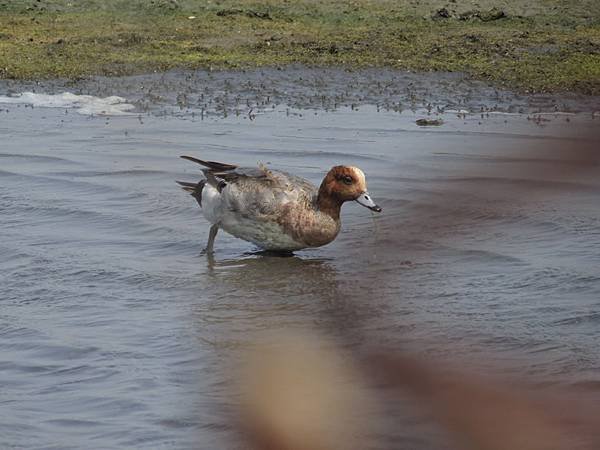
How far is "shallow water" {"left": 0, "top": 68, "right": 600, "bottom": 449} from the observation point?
0.97 m

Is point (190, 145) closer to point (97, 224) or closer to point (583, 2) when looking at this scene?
point (97, 224)

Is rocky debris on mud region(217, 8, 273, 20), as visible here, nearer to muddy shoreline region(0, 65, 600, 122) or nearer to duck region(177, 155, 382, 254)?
muddy shoreline region(0, 65, 600, 122)

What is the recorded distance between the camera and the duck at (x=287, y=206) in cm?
797

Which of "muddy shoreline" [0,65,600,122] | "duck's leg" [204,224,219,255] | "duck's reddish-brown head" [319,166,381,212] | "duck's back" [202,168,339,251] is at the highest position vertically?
"muddy shoreline" [0,65,600,122]

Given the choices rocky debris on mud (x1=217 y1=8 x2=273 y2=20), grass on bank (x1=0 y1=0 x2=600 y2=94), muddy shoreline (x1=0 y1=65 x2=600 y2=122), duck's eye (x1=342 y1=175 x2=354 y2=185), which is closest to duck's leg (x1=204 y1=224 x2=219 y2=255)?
duck's eye (x1=342 y1=175 x2=354 y2=185)

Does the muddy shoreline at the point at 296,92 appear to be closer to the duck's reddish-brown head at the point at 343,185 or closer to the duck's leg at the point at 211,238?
the duck's leg at the point at 211,238

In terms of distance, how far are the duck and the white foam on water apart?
5877 millimetres

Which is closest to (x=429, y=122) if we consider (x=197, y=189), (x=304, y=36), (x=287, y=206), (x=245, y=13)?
(x=197, y=189)

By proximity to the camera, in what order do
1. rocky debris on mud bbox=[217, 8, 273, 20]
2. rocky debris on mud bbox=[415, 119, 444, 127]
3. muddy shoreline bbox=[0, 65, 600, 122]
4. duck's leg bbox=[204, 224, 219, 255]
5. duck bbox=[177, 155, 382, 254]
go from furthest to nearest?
rocky debris on mud bbox=[217, 8, 273, 20] → muddy shoreline bbox=[0, 65, 600, 122] → rocky debris on mud bbox=[415, 119, 444, 127] → duck's leg bbox=[204, 224, 219, 255] → duck bbox=[177, 155, 382, 254]

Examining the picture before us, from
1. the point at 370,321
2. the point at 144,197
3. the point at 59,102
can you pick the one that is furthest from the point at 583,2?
the point at 370,321

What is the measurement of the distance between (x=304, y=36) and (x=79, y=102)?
3.84 metres

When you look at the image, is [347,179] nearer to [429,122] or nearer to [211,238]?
[211,238]

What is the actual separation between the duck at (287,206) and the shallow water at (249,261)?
21cm

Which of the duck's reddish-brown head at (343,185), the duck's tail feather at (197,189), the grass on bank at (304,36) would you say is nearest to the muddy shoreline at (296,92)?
the grass on bank at (304,36)
